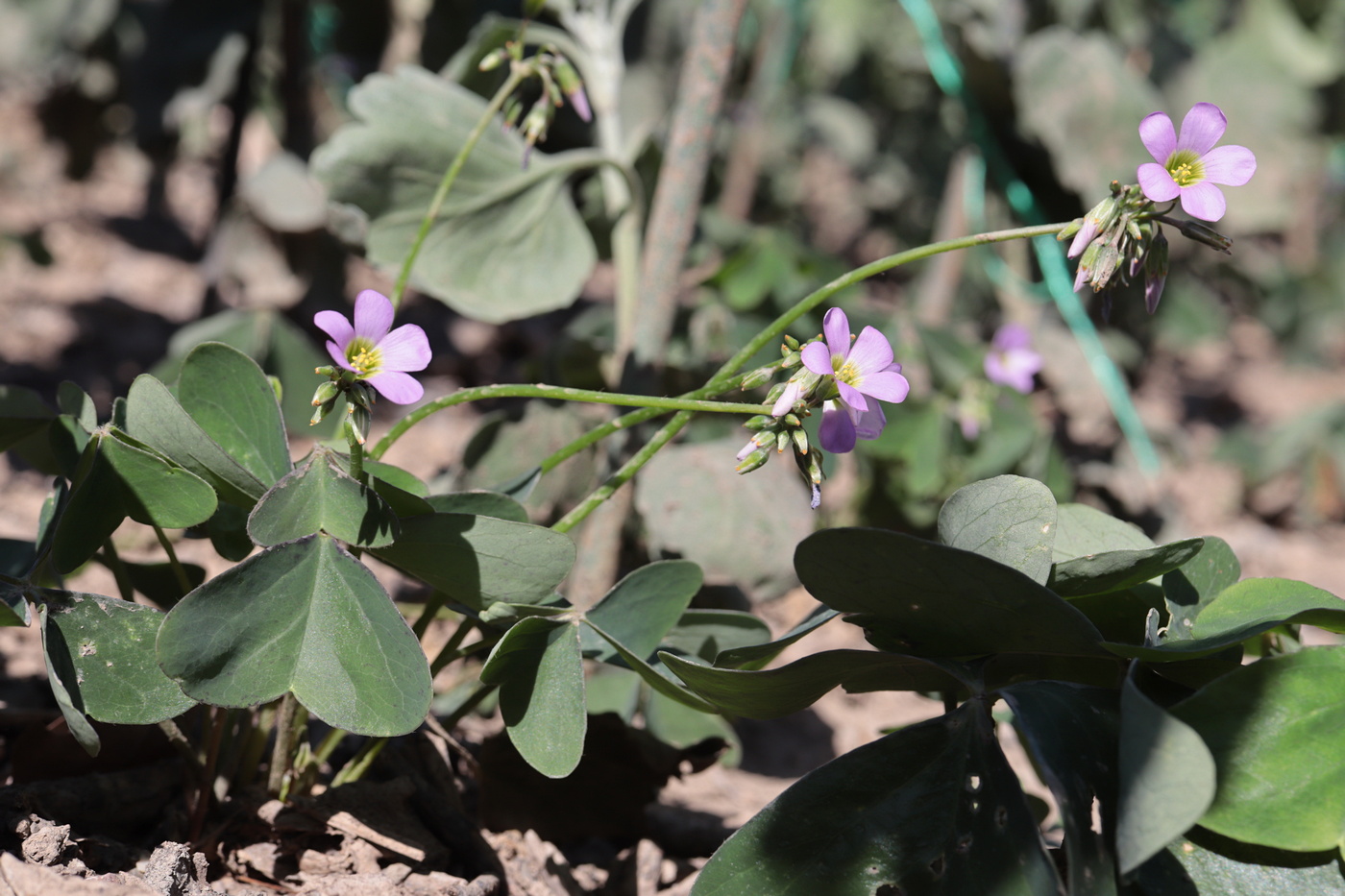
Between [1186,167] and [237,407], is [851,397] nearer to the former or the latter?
[1186,167]

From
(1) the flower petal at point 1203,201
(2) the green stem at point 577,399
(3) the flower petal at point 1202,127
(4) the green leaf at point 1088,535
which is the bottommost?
(4) the green leaf at point 1088,535

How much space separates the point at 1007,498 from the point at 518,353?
8.13ft

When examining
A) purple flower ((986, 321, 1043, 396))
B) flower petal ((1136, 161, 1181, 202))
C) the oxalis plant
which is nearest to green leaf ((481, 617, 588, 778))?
the oxalis plant

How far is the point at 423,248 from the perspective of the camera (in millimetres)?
1281

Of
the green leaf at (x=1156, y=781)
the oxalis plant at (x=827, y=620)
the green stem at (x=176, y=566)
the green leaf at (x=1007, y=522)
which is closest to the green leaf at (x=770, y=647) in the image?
the oxalis plant at (x=827, y=620)

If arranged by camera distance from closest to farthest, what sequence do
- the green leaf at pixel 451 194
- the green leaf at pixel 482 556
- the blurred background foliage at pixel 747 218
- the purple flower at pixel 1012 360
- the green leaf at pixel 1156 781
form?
the green leaf at pixel 1156 781 < the green leaf at pixel 482 556 < the green leaf at pixel 451 194 < the blurred background foliage at pixel 747 218 < the purple flower at pixel 1012 360

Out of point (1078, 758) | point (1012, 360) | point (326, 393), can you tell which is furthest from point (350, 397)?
point (1012, 360)

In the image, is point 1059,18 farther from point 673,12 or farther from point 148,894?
point 148,894

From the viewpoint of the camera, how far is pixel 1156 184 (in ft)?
2.27

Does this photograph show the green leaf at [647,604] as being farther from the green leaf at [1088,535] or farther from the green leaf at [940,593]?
the green leaf at [1088,535]

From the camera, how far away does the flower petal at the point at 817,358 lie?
0.68m

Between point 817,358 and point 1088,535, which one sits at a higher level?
point 817,358

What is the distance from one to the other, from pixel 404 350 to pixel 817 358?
28 cm

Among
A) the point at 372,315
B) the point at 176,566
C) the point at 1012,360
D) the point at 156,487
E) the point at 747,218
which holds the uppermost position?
the point at 372,315
